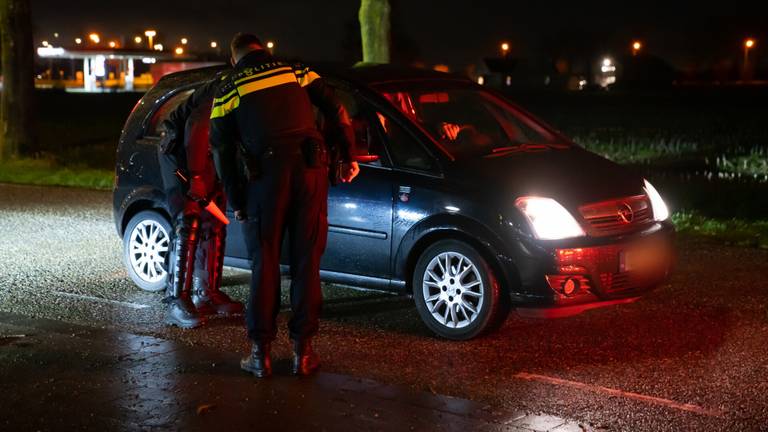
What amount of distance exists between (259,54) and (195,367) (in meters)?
1.81

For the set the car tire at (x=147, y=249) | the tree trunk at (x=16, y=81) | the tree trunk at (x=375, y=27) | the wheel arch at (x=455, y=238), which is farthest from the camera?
the tree trunk at (x=16, y=81)

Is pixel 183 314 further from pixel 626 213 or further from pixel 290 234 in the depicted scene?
pixel 626 213

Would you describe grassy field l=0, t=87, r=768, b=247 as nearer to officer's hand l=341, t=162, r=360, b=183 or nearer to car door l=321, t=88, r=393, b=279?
car door l=321, t=88, r=393, b=279

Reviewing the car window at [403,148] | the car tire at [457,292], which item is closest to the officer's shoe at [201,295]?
the car tire at [457,292]

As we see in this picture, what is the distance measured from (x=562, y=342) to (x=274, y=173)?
2.24 metres

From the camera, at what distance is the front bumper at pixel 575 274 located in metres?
6.93

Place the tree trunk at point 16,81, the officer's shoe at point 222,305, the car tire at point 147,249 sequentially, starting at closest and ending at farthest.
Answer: the officer's shoe at point 222,305 → the car tire at point 147,249 → the tree trunk at point 16,81

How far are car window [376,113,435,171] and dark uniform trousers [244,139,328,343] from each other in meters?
1.32

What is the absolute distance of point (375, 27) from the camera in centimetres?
1673

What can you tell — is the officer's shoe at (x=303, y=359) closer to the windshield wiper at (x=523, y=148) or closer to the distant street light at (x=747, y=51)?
the windshield wiper at (x=523, y=148)

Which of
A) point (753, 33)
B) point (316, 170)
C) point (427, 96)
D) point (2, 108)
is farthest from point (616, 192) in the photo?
point (753, 33)

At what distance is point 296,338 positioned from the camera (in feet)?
20.9

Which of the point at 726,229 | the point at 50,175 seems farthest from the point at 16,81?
the point at 726,229

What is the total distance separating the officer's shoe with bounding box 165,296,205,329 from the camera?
759 centimetres
